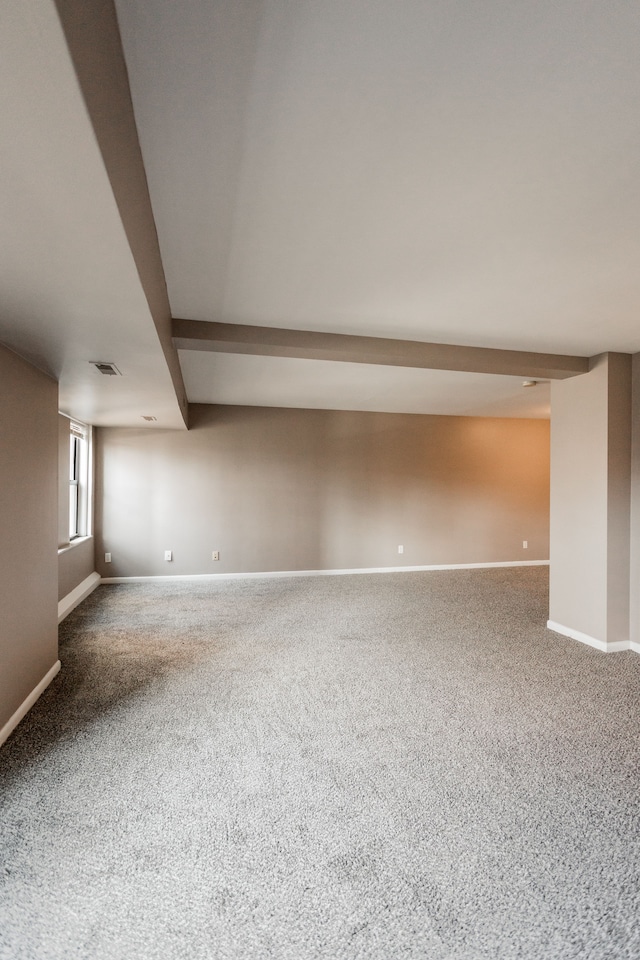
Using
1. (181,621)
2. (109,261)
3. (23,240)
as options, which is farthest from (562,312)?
(181,621)

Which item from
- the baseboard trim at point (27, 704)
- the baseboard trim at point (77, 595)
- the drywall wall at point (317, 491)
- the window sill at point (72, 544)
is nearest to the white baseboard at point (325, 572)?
the drywall wall at point (317, 491)

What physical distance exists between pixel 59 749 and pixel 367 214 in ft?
9.38

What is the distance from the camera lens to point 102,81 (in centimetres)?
100

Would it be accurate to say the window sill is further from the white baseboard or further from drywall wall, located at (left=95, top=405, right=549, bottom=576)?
the white baseboard

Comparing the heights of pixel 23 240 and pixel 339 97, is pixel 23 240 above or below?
below

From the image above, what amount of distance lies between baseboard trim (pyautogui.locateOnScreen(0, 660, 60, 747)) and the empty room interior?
0.07ft

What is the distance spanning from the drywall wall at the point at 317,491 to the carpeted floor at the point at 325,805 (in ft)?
8.68

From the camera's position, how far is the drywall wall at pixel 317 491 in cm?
636

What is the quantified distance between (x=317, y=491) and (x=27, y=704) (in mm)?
4530

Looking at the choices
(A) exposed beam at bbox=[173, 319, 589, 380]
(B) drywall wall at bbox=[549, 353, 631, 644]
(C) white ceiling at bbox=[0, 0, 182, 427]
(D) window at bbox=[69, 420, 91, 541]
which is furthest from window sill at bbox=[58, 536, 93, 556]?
(B) drywall wall at bbox=[549, 353, 631, 644]

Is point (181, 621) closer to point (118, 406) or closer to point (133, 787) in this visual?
point (118, 406)

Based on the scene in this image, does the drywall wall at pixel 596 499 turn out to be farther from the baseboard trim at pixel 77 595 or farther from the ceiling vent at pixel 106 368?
the baseboard trim at pixel 77 595

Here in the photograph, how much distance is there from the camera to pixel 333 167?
166 cm

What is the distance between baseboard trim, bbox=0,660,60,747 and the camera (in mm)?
2463
